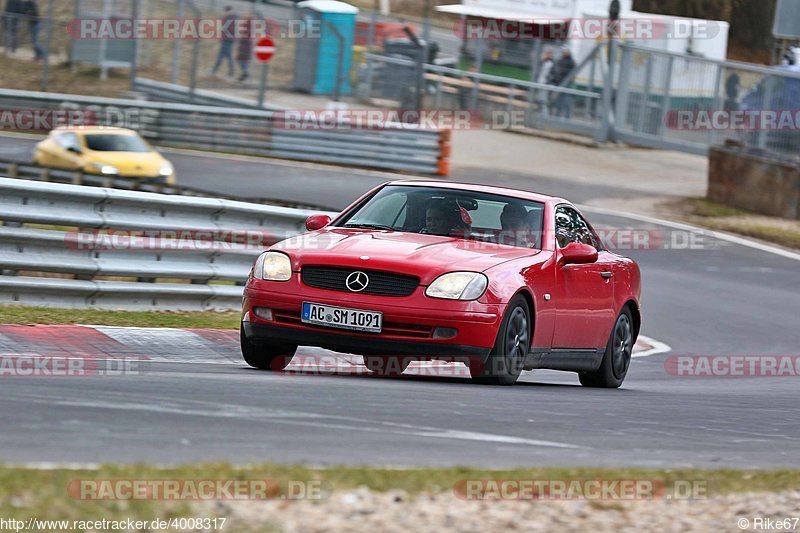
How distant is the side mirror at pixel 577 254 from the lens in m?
9.78

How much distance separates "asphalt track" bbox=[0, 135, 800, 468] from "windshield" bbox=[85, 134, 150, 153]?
16530 millimetres

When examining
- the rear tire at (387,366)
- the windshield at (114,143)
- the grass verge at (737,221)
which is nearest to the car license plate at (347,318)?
the rear tire at (387,366)

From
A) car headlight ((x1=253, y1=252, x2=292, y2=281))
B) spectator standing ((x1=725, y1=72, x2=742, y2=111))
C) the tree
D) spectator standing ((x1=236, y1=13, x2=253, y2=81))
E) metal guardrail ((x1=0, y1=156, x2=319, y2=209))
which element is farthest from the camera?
the tree

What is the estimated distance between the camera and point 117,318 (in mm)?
11242

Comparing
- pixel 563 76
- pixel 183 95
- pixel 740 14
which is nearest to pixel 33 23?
pixel 183 95

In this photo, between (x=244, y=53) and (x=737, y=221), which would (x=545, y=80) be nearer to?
(x=244, y=53)

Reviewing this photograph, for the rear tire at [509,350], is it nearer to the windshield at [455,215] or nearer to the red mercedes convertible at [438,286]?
the red mercedes convertible at [438,286]

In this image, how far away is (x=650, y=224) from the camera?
2512cm

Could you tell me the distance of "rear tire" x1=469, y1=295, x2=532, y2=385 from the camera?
8820 mm

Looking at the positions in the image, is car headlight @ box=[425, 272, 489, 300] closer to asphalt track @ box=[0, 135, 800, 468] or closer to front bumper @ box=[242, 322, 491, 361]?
front bumper @ box=[242, 322, 491, 361]

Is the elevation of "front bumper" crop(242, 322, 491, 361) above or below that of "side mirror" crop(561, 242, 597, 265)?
below

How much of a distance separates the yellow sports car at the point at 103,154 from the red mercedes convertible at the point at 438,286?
53.3 ft

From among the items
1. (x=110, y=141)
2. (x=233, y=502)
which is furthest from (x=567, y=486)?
(x=110, y=141)

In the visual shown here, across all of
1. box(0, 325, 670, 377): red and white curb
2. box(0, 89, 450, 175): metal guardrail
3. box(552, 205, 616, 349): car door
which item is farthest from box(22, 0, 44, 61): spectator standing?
box(552, 205, 616, 349): car door
